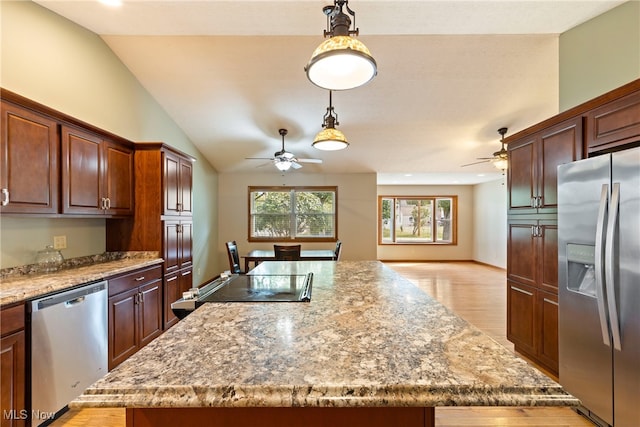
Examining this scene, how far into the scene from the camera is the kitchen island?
0.72 meters

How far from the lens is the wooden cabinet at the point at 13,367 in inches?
63.7

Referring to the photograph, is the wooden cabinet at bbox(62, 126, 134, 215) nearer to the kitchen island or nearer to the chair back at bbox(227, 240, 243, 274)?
the chair back at bbox(227, 240, 243, 274)

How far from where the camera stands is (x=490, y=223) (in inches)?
314

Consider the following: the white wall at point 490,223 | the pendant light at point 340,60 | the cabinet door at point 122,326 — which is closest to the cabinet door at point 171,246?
the cabinet door at point 122,326

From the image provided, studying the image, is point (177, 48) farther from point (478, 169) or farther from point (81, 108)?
point (478, 169)

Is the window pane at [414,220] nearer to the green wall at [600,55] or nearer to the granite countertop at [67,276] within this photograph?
the green wall at [600,55]

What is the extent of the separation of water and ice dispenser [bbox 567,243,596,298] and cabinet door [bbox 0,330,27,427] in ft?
11.7

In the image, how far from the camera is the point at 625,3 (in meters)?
2.30

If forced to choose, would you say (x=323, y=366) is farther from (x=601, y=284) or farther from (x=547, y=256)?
(x=547, y=256)

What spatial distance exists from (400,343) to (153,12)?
3.05 m

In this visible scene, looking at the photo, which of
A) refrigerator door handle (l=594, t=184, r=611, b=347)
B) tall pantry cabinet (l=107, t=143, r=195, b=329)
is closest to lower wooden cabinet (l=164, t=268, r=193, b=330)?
tall pantry cabinet (l=107, t=143, r=195, b=329)

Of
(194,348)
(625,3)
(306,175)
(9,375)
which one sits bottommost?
(9,375)

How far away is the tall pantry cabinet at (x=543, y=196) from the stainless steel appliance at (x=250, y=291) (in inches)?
80.2

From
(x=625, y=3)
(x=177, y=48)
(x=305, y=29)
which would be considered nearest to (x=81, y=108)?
(x=177, y=48)
